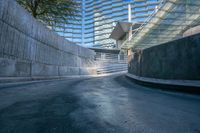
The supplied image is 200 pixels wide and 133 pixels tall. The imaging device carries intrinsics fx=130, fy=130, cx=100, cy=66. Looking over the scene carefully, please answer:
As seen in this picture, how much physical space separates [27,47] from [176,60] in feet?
25.8

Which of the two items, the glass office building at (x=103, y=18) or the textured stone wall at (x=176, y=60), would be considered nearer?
the textured stone wall at (x=176, y=60)

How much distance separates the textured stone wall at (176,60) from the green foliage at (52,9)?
383 inches

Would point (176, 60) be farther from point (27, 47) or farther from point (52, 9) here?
point (52, 9)

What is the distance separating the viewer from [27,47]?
7777mm

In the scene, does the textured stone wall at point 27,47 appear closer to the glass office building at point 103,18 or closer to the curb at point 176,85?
the curb at point 176,85

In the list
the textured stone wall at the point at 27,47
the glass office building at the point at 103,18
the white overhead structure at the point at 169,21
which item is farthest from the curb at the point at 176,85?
the glass office building at the point at 103,18

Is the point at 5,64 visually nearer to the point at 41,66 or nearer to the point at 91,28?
the point at 41,66

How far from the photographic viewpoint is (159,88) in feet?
19.2

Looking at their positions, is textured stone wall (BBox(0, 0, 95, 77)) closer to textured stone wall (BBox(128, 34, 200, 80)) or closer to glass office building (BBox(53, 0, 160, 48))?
textured stone wall (BBox(128, 34, 200, 80))

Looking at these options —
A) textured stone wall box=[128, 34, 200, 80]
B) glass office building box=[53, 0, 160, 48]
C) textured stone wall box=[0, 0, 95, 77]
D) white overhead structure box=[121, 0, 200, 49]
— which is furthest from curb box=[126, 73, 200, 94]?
glass office building box=[53, 0, 160, 48]

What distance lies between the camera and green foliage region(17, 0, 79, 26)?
12.1m

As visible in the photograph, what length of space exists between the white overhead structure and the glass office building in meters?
47.7

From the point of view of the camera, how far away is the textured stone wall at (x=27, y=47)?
20.5 feet

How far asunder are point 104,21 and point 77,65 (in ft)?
249
